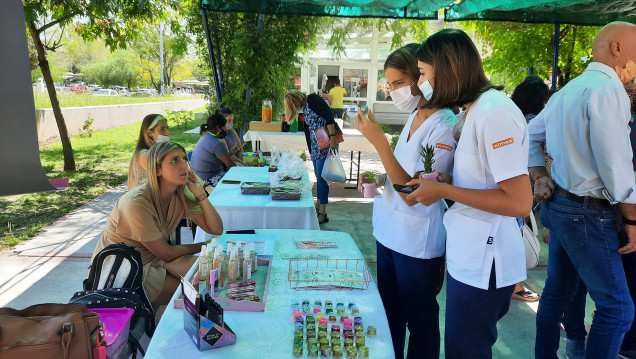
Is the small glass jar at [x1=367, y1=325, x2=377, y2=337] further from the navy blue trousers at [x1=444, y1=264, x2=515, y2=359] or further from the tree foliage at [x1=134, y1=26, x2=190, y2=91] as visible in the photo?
the tree foliage at [x1=134, y1=26, x2=190, y2=91]

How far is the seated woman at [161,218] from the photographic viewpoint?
266cm

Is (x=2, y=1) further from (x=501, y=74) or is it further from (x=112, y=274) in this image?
(x=501, y=74)

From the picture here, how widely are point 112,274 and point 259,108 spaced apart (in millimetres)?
6251

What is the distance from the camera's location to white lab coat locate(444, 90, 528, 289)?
4.89 ft

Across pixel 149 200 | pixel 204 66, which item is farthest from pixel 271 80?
pixel 149 200

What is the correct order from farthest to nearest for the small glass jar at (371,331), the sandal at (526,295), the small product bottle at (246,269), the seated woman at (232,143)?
the seated woman at (232,143)
the sandal at (526,295)
the small product bottle at (246,269)
the small glass jar at (371,331)

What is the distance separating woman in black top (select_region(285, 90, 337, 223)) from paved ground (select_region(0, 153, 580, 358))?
0.40m

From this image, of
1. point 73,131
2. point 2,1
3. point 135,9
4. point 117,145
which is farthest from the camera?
point 73,131

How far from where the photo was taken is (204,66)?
376 inches

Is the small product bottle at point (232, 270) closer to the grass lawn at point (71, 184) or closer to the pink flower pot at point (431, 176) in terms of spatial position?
the pink flower pot at point (431, 176)

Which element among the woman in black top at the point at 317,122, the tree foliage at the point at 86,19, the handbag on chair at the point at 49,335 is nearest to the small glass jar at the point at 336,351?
the handbag on chair at the point at 49,335

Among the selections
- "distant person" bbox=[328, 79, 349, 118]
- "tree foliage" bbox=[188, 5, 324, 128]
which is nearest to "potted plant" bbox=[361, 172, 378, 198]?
"tree foliage" bbox=[188, 5, 324, 128]

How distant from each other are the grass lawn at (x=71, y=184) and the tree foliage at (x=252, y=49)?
8.99ft

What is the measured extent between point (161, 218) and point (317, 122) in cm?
304
